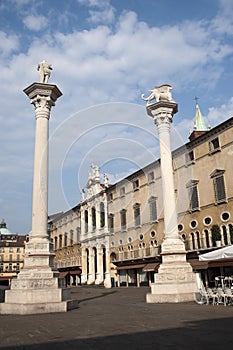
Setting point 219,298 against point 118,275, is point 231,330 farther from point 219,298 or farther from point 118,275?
point 118,275

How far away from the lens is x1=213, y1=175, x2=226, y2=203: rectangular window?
98.8 ft

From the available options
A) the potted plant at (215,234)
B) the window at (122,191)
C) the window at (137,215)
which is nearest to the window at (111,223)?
the window at (122,191)

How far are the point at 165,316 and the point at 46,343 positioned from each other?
4702 millimetres

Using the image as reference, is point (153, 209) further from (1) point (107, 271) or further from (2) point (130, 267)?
(1) point (107, 271)

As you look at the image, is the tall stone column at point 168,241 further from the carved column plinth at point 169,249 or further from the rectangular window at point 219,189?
the rectangular window at point 219,189

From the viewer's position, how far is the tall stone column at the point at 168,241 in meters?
16.3

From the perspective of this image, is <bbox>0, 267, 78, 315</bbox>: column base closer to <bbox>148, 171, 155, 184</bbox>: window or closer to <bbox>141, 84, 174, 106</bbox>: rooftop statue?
<bbox>141, 84, 174, 106</bbox>: rooftop statue

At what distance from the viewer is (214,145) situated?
104 feet

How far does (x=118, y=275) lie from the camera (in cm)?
4778

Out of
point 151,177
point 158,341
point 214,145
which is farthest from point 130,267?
point 158,341

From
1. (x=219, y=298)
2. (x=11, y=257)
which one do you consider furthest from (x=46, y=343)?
(x=11, y=257)

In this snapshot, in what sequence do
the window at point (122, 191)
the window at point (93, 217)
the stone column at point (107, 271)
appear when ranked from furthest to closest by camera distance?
the window at point (93, 217) → the stone column at point (107, 271) → the window at point (122, 191)

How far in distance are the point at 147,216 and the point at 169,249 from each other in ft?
77.9

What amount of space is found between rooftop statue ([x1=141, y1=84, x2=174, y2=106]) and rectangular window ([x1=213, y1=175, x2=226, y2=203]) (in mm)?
12595
